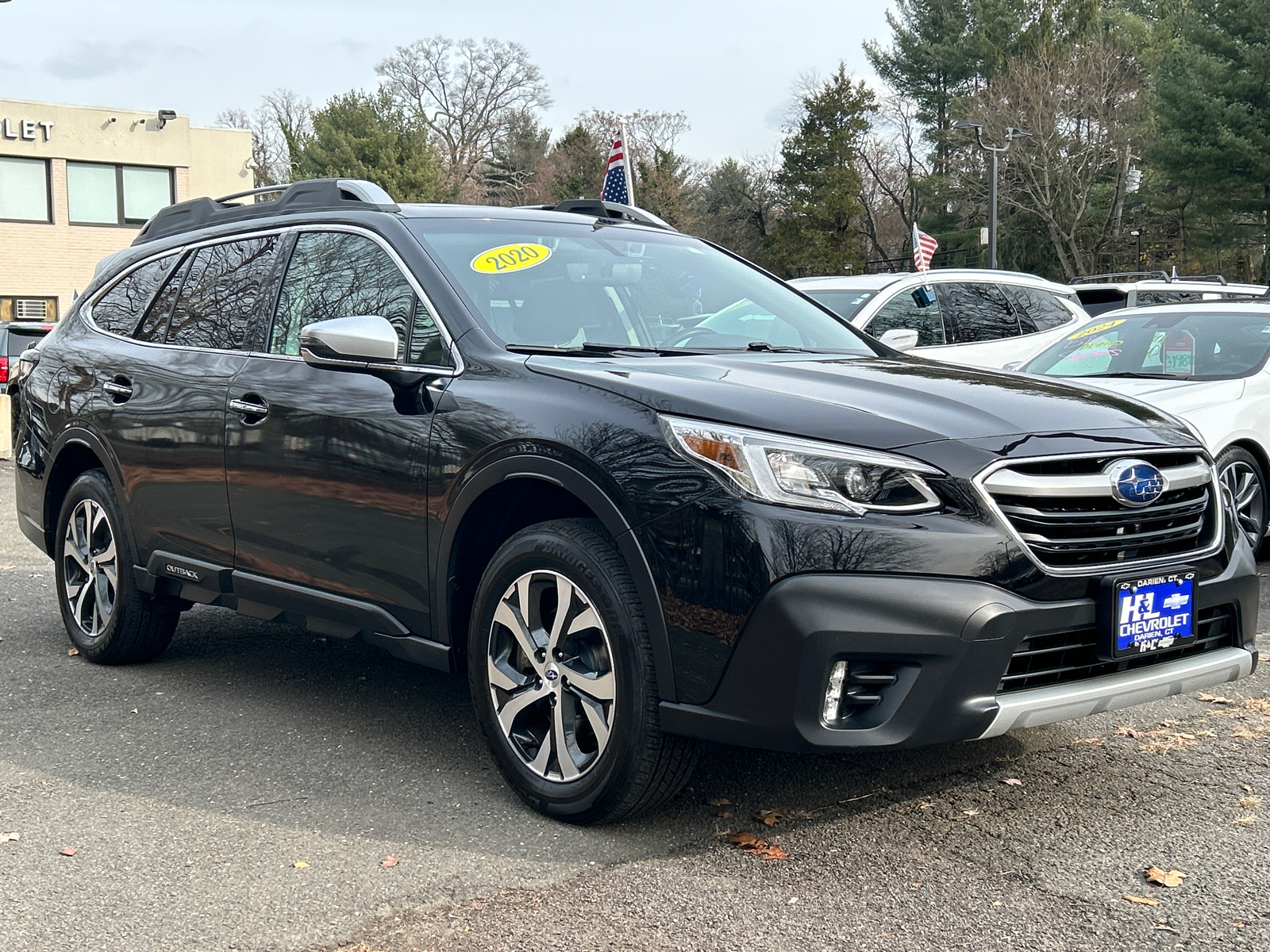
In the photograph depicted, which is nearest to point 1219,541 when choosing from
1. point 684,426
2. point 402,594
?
point 684,426

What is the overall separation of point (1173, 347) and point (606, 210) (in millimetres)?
4200

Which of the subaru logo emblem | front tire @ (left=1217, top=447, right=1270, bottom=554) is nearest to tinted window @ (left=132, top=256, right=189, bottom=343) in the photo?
the subaru logo emblem

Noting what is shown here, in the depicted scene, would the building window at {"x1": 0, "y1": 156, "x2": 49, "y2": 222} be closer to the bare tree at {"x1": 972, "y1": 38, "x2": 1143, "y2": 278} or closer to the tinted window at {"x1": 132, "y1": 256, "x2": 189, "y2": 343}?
the bare tree at {"x1": 972, "y1": 38, "x2": 1143, "y2": 278}

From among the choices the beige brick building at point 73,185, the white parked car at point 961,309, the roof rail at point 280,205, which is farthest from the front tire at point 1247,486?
the beige brick building at point 73,185

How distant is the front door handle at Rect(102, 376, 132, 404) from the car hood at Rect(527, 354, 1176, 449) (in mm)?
2275

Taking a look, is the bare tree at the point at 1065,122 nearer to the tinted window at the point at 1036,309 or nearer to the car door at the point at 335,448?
the tinted window at the point at 1036,309

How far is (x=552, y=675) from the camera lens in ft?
12.3

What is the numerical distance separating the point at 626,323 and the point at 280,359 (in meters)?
1.26

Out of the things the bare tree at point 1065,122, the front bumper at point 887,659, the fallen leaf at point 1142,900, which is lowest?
the fallen leaf at point 1142,900

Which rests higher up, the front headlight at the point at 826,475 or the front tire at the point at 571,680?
the front headlight at the point at 826,475

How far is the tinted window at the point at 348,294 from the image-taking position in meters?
4.30

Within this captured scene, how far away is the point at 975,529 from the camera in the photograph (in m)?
3.27

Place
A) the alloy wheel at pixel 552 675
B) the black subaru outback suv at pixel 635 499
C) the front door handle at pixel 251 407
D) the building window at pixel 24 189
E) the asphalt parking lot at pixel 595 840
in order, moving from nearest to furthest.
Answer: the asphalt parking lot at pixel 595 840 → the black subaru outback suv at pixel 635 499 → the alloy wheel at pixel 552 675 → the front door handle at pixel 251 407 → the building window at pixel 24 189

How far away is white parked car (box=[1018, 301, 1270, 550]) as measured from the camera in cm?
737
